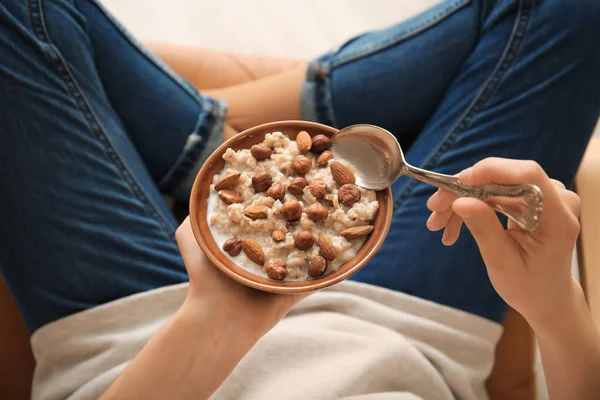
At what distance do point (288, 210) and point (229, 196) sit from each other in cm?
8

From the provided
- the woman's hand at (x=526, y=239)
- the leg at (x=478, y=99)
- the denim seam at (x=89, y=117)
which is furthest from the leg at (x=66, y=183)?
the woman's hand at (x=526, y=239)

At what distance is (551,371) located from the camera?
671mm

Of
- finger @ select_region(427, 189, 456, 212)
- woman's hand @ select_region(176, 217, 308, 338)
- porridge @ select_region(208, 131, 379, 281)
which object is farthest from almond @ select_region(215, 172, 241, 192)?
finger @ select_region(427, 189, 456, 212)

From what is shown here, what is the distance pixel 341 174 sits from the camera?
65 centimetres

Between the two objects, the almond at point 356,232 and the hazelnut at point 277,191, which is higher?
the hazelnut at point 277,191

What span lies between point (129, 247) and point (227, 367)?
0.96 ft

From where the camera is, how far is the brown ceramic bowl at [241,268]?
0.59 metres

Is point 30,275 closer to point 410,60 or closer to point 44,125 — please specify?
point 44,125

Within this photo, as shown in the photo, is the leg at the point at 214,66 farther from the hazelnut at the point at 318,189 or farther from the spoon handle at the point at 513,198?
the spoon handle at the point at 513,198

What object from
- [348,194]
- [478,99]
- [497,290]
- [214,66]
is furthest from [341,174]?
[214,66]

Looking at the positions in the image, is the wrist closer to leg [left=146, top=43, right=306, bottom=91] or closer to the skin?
the skin

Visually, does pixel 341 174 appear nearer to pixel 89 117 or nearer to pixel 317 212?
pixel 317 212

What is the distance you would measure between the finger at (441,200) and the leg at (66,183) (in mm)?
455

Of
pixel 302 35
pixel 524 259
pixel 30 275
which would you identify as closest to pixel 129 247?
pixel 30 275
